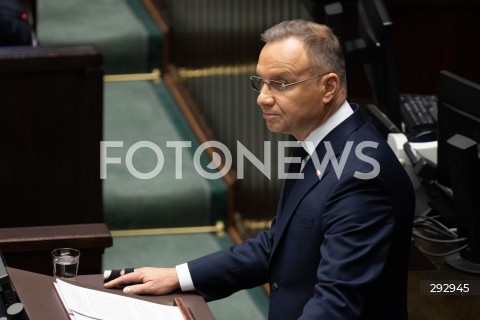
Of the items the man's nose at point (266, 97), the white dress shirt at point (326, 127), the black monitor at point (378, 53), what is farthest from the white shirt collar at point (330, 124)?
the black monitor at point (378, 53)

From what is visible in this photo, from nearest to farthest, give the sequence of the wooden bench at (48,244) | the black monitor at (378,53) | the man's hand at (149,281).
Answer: the man's hand at (149,281), the wooden bench at (48,244), the black monitor at (378,53)

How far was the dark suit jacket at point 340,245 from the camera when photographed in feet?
7.55

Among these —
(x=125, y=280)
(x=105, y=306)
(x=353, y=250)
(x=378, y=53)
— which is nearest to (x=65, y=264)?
(x=125, y=280)

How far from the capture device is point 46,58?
166 inches

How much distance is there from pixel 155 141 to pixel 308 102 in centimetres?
333

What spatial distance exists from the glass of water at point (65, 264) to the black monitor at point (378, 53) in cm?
178

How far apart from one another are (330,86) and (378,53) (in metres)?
1.82

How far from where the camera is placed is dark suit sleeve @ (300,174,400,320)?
2.29m

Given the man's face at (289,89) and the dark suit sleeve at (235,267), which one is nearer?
the man's face at (289,89)

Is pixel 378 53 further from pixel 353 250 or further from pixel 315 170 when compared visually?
pixel 353 250

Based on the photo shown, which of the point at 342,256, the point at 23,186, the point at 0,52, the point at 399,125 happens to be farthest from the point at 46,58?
the point at 342,256

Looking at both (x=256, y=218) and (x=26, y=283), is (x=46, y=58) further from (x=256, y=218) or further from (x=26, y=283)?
(x=26, y=283)

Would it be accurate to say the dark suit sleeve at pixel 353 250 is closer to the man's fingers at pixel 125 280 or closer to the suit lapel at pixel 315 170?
the suit lapel at pixel 315 170

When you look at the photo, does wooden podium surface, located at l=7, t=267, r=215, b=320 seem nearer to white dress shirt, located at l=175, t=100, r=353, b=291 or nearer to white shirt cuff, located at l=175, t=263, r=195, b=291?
white shirt cuff, located at l=175, t=263, r=195, b=291
